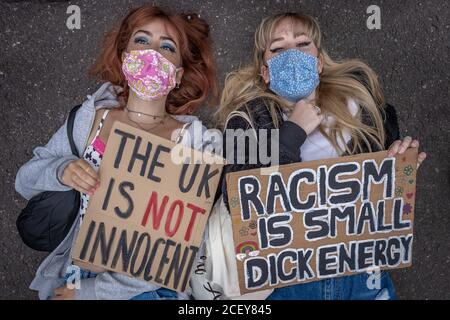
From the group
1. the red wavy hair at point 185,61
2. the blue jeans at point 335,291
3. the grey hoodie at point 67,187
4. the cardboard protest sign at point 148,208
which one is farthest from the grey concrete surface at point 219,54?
the blue jeans at point 335,291

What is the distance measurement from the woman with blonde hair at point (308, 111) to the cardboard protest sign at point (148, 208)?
151 millimetres

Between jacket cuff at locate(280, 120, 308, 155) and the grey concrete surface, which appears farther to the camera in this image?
the grey concrete surface

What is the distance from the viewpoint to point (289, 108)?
2.05 m

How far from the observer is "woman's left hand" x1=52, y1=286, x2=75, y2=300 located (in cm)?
205

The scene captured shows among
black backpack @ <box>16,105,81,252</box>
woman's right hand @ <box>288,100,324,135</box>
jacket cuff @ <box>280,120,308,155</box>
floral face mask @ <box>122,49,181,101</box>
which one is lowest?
black backpack @ <box>16,105,81,252</box>

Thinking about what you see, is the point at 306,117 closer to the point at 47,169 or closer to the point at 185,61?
the point at 185,61

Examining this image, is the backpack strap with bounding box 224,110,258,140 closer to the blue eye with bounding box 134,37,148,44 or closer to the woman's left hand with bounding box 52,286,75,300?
the blue eye with bounding box 134,37,148,44

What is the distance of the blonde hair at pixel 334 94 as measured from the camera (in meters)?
2.02

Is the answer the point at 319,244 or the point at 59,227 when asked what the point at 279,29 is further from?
the point at 59,227

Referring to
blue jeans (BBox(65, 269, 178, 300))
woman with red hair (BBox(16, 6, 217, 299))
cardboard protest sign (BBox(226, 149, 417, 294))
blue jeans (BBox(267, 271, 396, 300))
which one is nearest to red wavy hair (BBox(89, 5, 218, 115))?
woman with red hair (BBox(16, 6, 217, 299))

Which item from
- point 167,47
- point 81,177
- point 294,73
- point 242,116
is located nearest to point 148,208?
point 81,177

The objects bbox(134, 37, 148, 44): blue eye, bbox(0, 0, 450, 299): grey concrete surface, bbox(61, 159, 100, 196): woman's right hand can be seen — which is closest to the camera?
bbox(61, 159, 100, 196): woman's right hand

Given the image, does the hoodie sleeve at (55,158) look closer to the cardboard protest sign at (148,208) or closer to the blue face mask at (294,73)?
the cardboard protest sign at (148,208)
